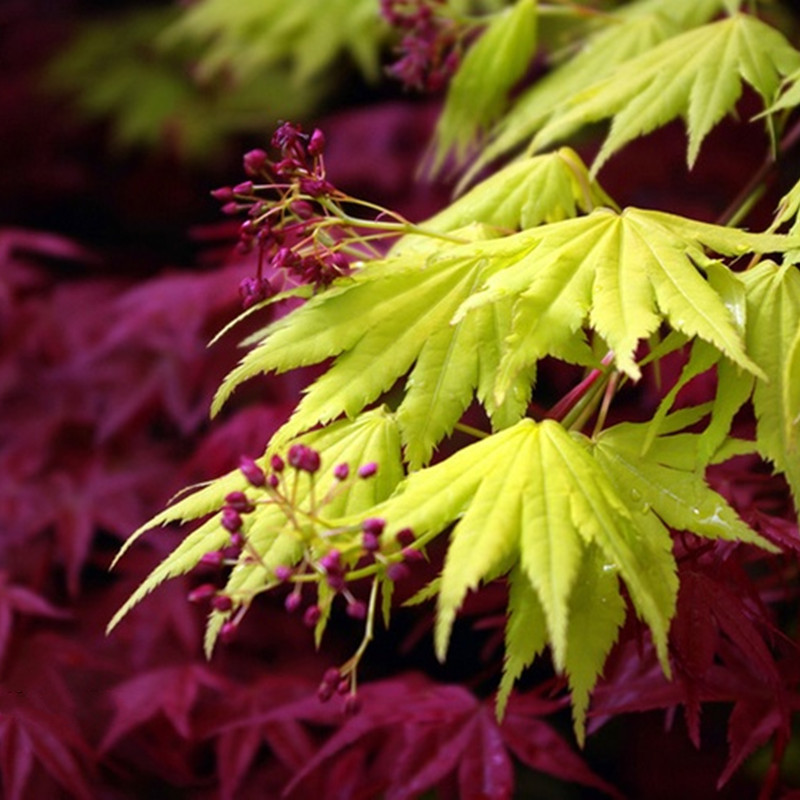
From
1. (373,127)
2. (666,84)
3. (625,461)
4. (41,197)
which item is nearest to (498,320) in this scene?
(625,461)

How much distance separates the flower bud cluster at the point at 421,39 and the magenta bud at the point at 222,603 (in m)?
0.83

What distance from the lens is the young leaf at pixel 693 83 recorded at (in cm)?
102

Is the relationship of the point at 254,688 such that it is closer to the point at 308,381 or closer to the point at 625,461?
the point at 308,381

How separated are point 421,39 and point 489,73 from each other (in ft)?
0.35

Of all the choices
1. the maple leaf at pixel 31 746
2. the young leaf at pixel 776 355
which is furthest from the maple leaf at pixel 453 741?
the young leaf at pixel 776 355

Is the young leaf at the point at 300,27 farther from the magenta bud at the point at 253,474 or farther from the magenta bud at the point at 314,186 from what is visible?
the magenta bud at the point at 253,474

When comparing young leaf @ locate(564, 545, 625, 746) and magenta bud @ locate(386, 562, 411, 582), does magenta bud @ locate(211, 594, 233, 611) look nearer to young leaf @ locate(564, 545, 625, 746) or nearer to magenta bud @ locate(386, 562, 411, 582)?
magenta bud @ locate(386, 562, 411, 582)

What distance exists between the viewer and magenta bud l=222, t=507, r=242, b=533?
2.48 ft

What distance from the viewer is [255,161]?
2.91 ft

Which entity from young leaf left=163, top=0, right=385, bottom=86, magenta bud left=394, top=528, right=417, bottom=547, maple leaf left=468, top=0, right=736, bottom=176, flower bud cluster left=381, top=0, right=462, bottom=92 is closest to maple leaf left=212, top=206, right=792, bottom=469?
magenta bud left=394, top=528, right=417, bottom=547

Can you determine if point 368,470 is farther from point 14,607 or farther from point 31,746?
point 14,607

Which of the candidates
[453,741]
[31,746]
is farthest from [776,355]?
[31,746]

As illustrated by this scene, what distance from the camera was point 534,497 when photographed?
2.47 feet

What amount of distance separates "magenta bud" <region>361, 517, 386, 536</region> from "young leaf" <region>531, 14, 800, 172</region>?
0.45 m
